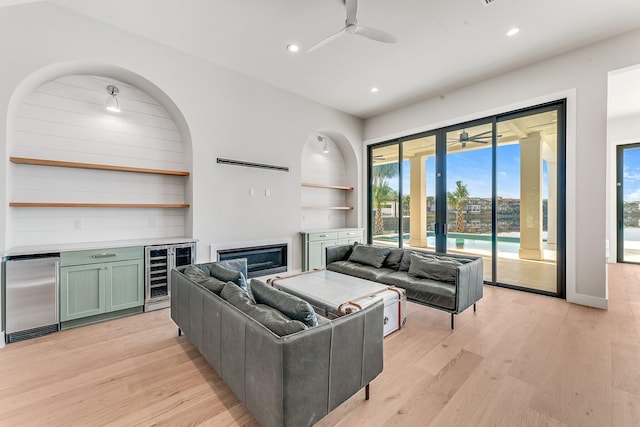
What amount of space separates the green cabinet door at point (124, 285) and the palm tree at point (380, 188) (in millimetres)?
4829

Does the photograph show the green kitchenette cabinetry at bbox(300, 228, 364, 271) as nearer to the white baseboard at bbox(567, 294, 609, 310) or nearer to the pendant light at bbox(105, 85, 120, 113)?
the pendant light at bbox(105, 85, 120, 113)

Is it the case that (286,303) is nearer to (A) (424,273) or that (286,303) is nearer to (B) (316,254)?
(A) (424,273)

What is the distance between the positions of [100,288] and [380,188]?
17.7 ft

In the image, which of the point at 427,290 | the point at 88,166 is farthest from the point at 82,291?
the point at 427,290

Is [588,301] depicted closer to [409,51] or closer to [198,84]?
[409,51]

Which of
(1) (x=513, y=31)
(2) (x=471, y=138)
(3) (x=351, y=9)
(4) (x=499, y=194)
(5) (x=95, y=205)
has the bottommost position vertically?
(5) (x=95, y=205)

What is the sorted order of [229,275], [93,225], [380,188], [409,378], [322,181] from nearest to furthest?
[409,378], [229,275], [93,225], [322,181], [380,188]

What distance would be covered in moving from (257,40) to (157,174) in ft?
7.63

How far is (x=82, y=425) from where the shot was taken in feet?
5.53

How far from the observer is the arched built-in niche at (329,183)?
5.91 meters

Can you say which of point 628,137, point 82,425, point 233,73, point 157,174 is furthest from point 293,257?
point 628,137

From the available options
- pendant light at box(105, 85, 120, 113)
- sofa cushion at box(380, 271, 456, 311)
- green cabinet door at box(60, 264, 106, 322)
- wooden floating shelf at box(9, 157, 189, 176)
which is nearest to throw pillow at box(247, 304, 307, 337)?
sofa cushion at box(380, 271, 456, 311)

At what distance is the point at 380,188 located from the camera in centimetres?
649

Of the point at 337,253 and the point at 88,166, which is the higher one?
the point at 88,166
